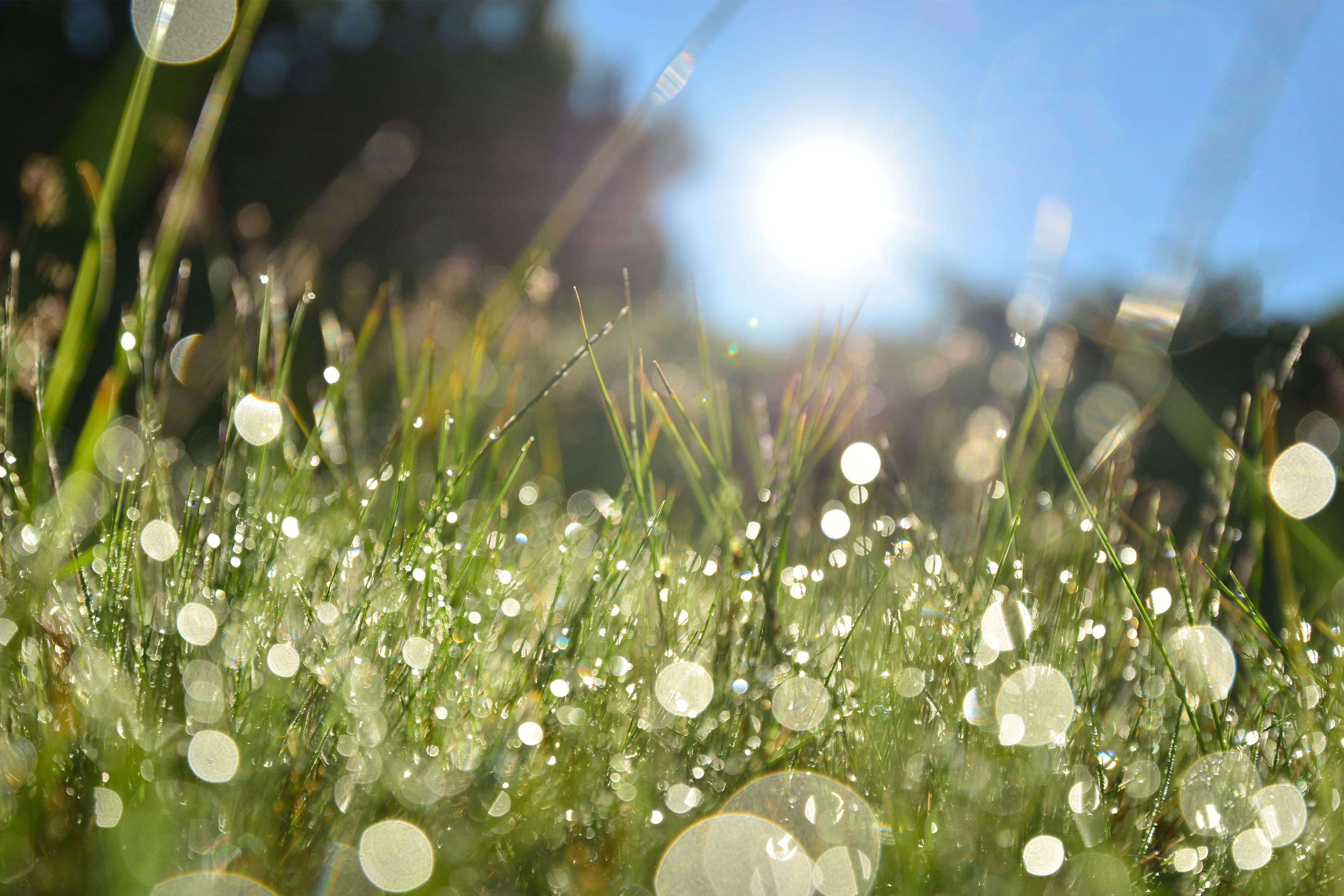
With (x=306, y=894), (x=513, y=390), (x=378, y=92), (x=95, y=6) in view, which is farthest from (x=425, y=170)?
(x=306, y=894)

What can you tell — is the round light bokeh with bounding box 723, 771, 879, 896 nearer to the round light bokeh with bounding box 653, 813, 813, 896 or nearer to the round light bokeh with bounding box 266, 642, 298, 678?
the round light bokeh with bounding box 653, 813, 813, 896

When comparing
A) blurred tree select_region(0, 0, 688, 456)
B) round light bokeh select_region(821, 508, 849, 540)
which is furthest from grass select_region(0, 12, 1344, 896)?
blurred tree select_region(0, 0, 688, 456)

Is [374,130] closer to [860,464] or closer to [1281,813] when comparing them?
[860,464]

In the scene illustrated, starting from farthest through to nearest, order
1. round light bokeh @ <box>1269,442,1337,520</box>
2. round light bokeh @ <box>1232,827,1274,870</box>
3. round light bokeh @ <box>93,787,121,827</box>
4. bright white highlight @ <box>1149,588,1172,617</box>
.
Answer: round light bokeh @ <box>1269,442,1337,520</box> → bright white highlight @ <box>1149,588,1172,617</box> → round light bokeh @ <box>1232,827,1274,870</box> → round light bokeh @ <box>93,787,121,827</box>

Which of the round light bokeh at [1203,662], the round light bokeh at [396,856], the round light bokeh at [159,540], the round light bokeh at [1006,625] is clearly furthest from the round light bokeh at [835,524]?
the round light bokeh at [159,540]

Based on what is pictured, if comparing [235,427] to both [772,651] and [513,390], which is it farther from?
[772,651]

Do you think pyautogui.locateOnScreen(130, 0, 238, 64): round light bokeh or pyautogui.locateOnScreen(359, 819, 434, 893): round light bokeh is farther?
pyautogui.locateOnScreen(130, 0, 238, 64): round light bokeh
